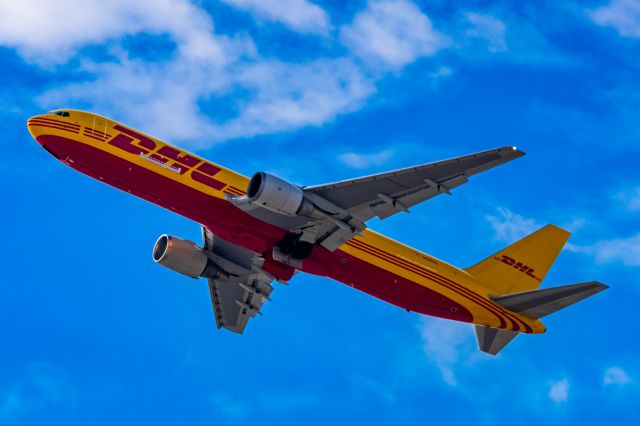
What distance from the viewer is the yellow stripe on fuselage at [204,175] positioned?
45.7 meters

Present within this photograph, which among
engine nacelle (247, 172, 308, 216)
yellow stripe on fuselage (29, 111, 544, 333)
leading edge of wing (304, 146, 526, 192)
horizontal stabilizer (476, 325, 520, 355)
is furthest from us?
horizontal stabilizer (476, 325, 520, 355)

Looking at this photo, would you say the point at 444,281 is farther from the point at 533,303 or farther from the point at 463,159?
the point at 463,159

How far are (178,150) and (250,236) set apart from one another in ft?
18.6

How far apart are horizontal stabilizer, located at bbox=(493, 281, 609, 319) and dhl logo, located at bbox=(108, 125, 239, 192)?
17.3 meters

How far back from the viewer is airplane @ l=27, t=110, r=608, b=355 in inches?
1748

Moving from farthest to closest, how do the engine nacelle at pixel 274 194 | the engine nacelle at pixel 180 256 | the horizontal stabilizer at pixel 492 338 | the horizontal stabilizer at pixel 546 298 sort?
the engine nacelle at pixel 180 256, the horizontal stabilizer at pixel 492 338, the horizontal stabilizer at pixel 546 298, the engine nacelle at pixel 274 194

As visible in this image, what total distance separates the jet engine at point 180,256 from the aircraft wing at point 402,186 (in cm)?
1190

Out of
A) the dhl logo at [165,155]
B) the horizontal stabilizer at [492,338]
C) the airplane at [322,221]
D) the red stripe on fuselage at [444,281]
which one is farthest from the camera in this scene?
the horizontal stabilizer at [492,338]

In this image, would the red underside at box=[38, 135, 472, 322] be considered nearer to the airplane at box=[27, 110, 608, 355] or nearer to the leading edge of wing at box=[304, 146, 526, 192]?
the airplane at box=[27, 110, 608, 355]

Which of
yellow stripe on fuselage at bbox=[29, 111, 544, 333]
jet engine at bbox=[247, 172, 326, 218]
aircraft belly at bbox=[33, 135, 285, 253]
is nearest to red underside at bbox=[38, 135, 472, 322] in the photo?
aircraft belly at bbox=[33, 135, 285, 253]

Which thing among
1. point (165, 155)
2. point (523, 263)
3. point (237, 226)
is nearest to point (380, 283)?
point (237, 226)

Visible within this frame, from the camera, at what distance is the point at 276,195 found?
4388 cm

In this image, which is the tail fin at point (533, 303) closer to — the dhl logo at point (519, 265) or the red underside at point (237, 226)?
the red underside at point (237, 226)

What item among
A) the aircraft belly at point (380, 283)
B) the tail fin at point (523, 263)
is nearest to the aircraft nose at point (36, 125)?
the aircraft belly at point (380, 283)
